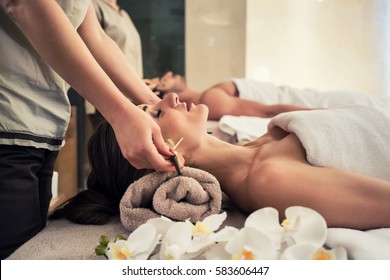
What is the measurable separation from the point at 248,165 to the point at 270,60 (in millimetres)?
1482

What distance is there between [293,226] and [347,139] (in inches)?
12.8

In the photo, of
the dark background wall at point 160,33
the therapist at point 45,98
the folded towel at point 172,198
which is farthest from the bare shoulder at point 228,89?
the folded towel at point 172,198

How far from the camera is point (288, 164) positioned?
2.55ft

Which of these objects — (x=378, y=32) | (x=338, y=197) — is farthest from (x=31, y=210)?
(x=378, y=32)

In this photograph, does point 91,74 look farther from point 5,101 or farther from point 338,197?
point 338,197

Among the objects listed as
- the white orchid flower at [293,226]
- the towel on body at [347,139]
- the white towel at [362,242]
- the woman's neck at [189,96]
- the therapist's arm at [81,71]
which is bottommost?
the woman's neck at [189,96]

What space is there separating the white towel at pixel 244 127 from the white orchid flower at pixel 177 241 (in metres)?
0.88

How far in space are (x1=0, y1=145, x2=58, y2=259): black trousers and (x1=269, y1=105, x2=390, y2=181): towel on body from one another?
53 cm

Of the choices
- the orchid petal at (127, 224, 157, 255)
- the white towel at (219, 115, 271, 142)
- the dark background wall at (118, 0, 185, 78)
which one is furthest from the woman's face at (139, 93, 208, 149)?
the dark background wall at (118, 0, 185, 78)

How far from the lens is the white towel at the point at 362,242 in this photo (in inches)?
24.1

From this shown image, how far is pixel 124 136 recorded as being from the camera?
0.71 metres

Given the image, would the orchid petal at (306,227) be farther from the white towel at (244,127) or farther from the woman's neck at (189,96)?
the woman's neck at (189,96)

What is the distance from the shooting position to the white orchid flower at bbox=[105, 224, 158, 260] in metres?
0.60

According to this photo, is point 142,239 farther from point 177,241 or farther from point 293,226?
point 293,226
